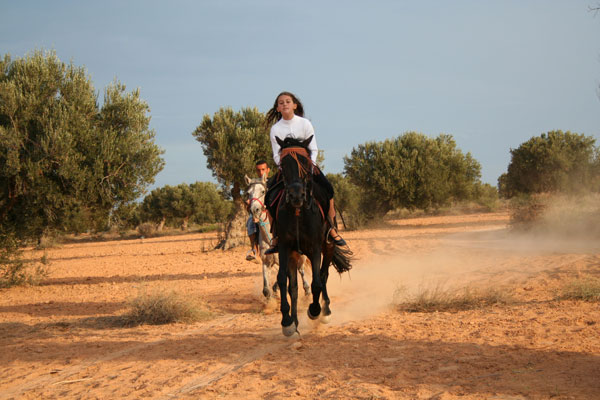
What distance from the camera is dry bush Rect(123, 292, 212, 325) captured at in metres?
7.98

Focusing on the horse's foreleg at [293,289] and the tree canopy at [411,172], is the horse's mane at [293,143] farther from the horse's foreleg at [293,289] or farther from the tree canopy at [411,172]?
the tree canopy at [411,172]

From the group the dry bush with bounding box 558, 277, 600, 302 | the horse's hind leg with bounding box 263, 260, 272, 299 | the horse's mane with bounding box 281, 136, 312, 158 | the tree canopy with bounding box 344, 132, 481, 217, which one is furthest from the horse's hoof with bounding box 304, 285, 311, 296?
the tree canopy with bounding box 344, 132, 481, 217

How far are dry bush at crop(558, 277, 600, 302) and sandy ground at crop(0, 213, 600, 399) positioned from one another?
11.0 inches

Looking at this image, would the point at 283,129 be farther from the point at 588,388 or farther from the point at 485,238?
the point at 485,238

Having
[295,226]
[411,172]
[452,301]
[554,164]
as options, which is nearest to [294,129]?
[295,226]

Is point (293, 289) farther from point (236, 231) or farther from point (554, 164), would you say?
point (554, 164)

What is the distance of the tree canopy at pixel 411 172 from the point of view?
1234 inches

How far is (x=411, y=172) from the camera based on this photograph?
1249 inches

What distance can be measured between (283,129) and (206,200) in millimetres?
48082

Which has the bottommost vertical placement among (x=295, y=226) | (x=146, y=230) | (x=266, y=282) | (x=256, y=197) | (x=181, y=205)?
(x=266, y=282)

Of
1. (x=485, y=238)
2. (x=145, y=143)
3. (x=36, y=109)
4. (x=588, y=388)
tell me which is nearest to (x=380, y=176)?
(x=485, y=238)

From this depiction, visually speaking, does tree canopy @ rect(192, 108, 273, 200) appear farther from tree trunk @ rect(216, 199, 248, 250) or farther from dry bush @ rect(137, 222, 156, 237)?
dry bush @ rect(137, 222, 156, 237)

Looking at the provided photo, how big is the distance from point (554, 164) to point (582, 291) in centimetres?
3147

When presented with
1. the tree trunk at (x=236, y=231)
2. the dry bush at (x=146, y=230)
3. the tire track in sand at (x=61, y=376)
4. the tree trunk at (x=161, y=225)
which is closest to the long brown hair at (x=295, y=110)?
the tire track in sand at (x=61, y=376)
